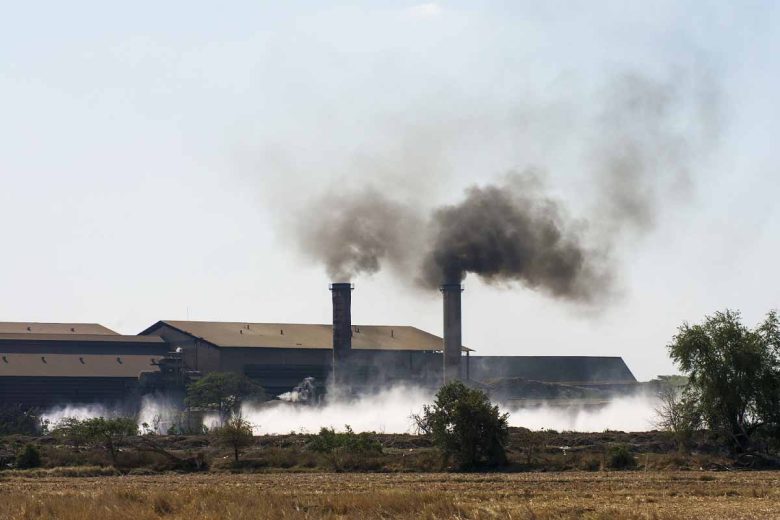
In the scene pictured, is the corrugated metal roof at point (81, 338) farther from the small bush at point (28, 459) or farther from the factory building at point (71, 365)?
the small bush at point (28, 459)

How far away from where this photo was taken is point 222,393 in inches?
4909

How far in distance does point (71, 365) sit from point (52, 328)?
2068 centimetres

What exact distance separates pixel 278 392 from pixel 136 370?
15924 millimetres

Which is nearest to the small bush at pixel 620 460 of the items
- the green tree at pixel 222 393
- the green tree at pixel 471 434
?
the green tree at pixel 471 434

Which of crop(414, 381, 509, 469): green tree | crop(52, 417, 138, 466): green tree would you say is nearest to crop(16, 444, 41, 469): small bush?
crop(52, 417, 138, 466): green tree

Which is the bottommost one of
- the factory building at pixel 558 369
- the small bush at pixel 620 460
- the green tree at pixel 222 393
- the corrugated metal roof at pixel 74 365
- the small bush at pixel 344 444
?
the small bush at pixel 620 460

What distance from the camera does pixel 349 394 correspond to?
131500 mm

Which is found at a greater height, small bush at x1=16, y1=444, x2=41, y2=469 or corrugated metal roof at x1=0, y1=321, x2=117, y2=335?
corrugated metal roof at x1=0, y1=321, x2=117, y2=335

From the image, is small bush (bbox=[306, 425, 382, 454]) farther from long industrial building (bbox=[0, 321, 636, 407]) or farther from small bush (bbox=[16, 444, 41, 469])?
long industrial building (bbox=[0, 321, 636, 407])

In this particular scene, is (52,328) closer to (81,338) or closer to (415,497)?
(81,338)

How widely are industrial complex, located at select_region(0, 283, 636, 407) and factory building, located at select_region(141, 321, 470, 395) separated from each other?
117 mm

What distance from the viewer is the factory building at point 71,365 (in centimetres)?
12825

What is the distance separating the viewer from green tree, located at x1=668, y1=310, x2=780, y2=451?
214 feet

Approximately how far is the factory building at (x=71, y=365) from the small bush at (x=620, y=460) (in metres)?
78.8
